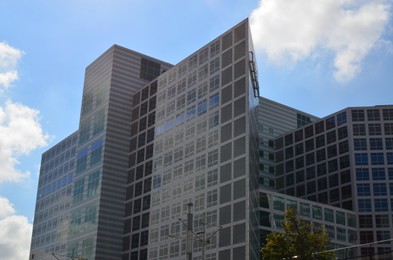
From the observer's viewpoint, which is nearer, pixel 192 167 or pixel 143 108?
pixel 192 167

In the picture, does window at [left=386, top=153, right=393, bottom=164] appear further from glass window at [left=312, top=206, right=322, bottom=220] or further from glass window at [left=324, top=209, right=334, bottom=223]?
glass window at [left=312, top=206, right=322, bottom=220]

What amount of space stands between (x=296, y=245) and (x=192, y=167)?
175 ft

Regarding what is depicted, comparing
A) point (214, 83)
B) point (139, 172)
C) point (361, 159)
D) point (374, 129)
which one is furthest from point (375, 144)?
point (139, 172)

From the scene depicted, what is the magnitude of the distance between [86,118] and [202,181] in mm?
45465

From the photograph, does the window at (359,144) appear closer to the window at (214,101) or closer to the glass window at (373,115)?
the glass window at (373,115)

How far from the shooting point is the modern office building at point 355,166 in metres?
126

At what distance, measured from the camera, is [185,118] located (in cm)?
11300

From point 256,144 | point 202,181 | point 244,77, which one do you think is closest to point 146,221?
point 202,181

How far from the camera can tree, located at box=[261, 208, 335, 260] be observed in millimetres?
54062

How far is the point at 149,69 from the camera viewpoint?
448 feet

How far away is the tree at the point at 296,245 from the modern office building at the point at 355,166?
7282 cm

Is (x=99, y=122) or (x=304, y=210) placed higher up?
(x=99, y=122)

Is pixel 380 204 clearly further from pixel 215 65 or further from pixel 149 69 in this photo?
pixel 149 69

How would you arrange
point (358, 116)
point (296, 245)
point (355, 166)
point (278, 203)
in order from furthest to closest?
point (358, 116)
point (355, 166)
point (278, 203)
point (296, 245)
